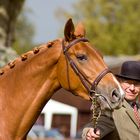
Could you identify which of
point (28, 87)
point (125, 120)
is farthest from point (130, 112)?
point (28, 87)

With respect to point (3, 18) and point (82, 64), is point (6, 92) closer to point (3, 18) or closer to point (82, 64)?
point (82, 64)

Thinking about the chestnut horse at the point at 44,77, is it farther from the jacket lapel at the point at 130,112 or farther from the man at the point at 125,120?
the jacket lapel at the point at 130,112

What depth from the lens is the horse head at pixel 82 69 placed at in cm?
520

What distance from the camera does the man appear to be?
5375 millimetres

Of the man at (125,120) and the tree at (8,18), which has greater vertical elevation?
the man at (125,120)

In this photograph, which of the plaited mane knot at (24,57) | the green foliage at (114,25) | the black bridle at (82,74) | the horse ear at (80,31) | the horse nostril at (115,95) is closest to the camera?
the horse nostril at (115,95)

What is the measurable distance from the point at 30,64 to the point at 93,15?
43131mm

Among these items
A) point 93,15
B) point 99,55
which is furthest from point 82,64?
point 93,15

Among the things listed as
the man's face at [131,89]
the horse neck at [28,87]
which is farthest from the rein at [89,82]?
the man's face at [131,89]

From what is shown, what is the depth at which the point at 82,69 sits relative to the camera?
17.6 feet

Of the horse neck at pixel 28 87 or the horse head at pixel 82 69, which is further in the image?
the horse neck at pixel 28 87

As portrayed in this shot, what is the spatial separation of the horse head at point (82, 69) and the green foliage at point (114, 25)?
39.8m

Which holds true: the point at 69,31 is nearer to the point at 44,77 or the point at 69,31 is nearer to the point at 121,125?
the point at 44,77

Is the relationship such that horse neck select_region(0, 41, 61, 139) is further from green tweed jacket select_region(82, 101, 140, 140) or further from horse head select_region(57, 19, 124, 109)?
green tweed jacket select_region(82, 101, 140, 140)
